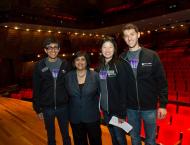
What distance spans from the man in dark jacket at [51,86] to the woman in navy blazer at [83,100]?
0.37 ft

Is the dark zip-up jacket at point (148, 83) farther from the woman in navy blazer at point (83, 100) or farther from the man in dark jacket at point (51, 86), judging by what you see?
the man in dark jacket at point (51, 86)

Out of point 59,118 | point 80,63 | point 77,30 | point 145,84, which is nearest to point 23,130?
point 59,118

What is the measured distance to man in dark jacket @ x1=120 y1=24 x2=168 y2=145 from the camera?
5.38 feet

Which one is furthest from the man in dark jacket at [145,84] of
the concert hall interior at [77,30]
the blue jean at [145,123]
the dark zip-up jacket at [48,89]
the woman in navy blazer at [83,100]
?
the concert hall interior at [77,30]

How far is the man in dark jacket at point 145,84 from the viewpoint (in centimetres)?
164

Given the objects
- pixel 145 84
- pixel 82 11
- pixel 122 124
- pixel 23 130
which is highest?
pixel 82 11

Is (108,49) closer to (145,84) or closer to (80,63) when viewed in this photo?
(80,63)

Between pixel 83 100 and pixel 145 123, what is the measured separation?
46 centimetres

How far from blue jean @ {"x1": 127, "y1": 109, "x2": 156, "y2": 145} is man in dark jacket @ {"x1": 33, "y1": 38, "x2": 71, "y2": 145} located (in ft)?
1.83

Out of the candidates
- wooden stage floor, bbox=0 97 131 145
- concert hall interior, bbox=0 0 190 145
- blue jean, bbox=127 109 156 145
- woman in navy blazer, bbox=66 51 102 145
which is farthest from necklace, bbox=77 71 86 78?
concert hall interior, bbox=0 0 190 145

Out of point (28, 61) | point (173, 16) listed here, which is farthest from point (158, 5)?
point (28, 61)

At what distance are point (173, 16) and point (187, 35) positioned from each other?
222cm

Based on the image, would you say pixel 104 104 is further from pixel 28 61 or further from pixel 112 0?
pixel 112 0

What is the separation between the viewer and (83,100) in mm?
1823
